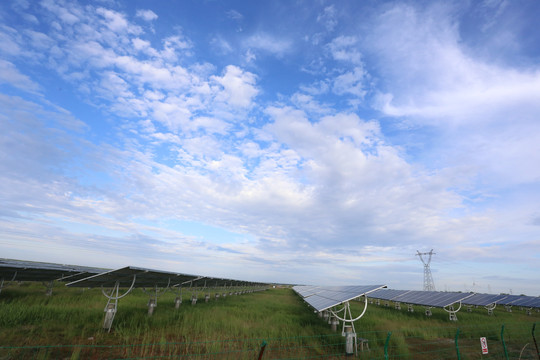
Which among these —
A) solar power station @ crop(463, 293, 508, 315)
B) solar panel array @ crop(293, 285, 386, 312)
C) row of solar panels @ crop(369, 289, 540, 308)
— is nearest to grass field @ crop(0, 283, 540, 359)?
solar panel array @ crop(293, 285, 386, 312)

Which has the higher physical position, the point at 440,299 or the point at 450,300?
the point at 450,300

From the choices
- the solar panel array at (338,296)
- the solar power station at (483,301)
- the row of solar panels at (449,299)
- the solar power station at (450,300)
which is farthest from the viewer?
the solar power station at (483,301)

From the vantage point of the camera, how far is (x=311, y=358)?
9328 millimetres

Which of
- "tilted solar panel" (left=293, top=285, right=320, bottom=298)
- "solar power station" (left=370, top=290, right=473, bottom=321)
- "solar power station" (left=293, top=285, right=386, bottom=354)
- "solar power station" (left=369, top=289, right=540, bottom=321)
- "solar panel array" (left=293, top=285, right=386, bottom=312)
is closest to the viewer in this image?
"solar power station" (left=293, top=285, right=386, bottom=354)

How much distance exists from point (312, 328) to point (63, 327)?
12591 mm

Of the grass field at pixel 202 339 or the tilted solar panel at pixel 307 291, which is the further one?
the tilted solar panel at pixel 307 291

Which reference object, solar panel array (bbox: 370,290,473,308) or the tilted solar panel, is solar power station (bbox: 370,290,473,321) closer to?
solar panel array (bbox: 370,290,473,308)

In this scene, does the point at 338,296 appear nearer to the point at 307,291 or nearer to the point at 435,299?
the point at 435,299

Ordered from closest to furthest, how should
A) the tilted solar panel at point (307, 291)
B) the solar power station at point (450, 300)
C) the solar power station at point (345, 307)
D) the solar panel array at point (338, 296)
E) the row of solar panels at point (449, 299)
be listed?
the solar power station at point (345, 307) → the solar panel array at point (338, 296) → the solar power station at point (450, 300) → the row of solar panels at point (449, 299) → the tilted solar panel at point (307, 291)

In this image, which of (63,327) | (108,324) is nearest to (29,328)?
(63,327)

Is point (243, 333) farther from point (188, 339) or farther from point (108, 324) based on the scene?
point (108, 324)

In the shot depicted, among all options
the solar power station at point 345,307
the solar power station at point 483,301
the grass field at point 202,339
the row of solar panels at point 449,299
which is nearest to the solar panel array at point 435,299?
the row of solar panels at point 449,299

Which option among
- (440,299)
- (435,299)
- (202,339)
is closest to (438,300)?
(440,299)

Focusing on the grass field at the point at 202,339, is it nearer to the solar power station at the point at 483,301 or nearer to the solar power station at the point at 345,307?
the solar power station at the point at 345,307
